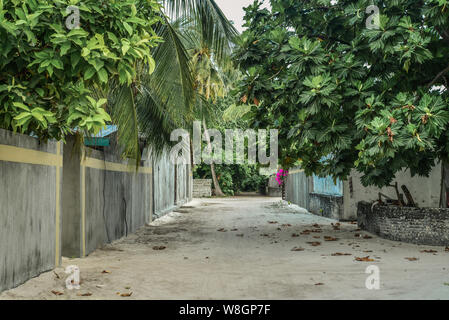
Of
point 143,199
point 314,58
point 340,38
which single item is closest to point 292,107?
point 314,58

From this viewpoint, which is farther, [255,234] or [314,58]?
[255,234]

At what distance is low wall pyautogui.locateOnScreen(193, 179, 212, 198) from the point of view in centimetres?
3298

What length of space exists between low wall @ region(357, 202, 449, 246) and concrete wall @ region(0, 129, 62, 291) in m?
6.27

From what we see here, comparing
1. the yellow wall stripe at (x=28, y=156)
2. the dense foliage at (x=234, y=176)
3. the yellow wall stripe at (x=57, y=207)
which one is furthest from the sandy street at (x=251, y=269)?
the dense foliage at (x=234, y=176)

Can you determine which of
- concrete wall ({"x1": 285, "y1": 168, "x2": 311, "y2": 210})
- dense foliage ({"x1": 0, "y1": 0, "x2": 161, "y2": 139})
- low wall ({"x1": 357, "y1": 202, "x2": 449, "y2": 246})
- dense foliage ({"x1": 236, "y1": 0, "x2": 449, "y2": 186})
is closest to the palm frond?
dense foliage ({"x1": 236, "y1": 0, "x2": 449, "y2": 186})

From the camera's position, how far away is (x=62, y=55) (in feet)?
13.1

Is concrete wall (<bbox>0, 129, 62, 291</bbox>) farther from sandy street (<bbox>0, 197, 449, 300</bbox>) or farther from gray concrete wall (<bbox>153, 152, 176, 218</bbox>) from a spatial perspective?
gray concrete wall (<bbox>153, 152, 176, 218</bbox>)

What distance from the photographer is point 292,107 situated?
8.28m

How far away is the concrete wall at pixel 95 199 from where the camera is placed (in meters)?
7.54

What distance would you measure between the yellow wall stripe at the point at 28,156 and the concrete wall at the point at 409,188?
8.83 meters

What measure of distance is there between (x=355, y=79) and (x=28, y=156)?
5.38 metres

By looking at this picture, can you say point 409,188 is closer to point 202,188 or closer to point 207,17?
point 207,17
